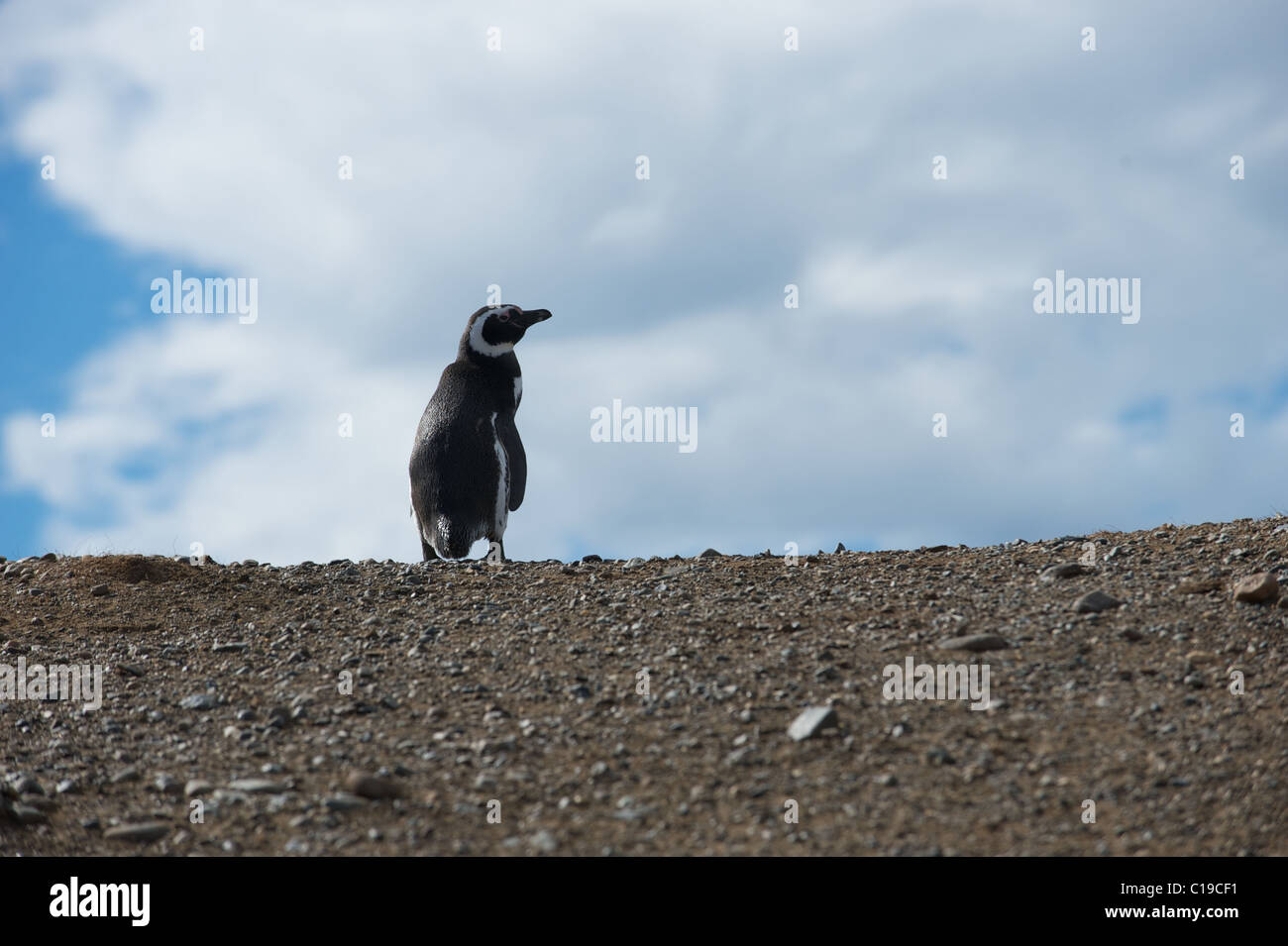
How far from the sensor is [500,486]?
53.2 feet

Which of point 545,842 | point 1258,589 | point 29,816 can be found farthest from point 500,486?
point 545,842

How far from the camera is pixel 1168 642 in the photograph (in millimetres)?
9367

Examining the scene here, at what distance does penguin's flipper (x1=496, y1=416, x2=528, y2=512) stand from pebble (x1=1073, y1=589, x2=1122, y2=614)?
27.7 feet

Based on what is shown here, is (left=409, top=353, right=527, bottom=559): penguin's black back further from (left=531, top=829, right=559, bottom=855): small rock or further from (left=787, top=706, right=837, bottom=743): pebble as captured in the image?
(left=531, top=829, right=559, bottom=855): small rock

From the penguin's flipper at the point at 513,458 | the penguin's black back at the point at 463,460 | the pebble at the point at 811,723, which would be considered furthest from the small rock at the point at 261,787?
the penguin's flipper at the point at 513,458

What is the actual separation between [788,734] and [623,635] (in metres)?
2.60

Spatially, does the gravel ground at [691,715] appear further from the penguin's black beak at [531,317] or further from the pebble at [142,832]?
the penguin's black beak at [531,317]

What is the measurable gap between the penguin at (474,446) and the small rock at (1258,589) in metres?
8.80

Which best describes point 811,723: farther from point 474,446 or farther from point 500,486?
point 474,446

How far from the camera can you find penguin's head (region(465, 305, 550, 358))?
1727cm

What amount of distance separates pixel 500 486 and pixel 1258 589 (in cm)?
935

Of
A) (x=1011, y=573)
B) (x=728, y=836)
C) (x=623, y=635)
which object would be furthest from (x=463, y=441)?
(x=728, y=836)

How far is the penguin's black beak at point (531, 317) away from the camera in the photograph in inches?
690
